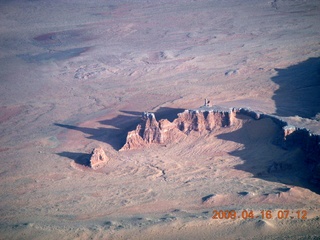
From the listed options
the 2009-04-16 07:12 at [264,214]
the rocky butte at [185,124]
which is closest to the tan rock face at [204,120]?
the rocky butte at [185,124]

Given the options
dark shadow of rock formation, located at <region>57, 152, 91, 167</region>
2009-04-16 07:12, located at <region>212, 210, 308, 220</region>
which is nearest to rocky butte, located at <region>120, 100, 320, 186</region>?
dark shadow of rock formation, located at <region>57, 152, 91, 167</region>

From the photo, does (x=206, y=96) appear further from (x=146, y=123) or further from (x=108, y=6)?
(x=108, y=6)

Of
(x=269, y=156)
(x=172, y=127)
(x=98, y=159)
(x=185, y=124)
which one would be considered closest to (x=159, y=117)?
(x=172, y=127)

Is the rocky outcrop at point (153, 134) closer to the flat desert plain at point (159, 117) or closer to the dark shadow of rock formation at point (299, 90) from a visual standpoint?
the flat desert plain at point (159, 117)

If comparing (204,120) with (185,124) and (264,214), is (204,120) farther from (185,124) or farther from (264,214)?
(264,214)

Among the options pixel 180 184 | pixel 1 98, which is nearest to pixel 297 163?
pixel 180 184

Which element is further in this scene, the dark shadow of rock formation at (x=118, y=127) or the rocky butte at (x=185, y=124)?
the dark shadow of rock formation at (x=118, y=127)
